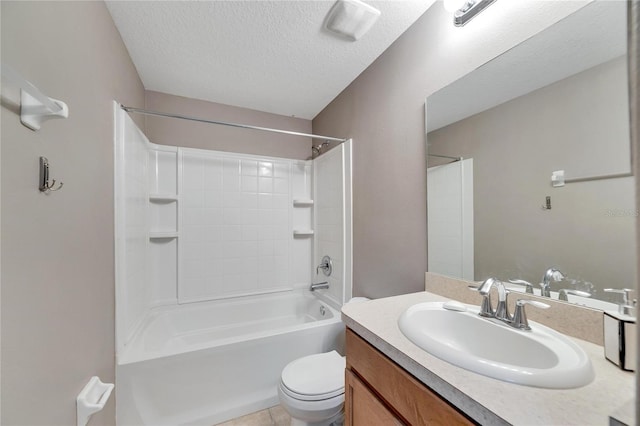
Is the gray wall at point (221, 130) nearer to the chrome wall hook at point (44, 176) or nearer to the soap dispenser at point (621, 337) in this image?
the chrome wall hook at point (44, 176)

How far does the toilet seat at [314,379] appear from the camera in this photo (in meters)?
1.24

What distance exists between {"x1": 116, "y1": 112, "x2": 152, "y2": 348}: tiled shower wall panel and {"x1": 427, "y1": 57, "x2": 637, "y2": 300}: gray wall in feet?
6.04

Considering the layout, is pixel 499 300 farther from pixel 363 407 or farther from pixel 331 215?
pixel 331 215

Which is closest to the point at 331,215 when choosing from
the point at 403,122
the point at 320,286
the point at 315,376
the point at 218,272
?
the point at 320,286

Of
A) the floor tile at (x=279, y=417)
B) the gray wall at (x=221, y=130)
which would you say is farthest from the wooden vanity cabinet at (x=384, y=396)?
the gray wall at (x=221, y=130)

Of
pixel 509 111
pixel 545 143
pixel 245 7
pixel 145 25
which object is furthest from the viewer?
pixel 145 25

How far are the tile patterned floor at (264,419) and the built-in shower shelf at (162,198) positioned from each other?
1677 millimetres

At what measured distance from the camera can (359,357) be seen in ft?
3.11

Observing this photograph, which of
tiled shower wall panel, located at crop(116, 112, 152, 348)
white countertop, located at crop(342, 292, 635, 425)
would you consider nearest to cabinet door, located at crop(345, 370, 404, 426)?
white countertop, located at crop(342, 292, 635, 425)

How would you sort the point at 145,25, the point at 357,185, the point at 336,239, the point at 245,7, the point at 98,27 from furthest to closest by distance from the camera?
the point at 336,239 → the point at 357,185 → the point at 145,25 → the point at 245,7 → the point at 98,27

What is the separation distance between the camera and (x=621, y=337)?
0.66m

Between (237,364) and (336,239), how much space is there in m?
1.18

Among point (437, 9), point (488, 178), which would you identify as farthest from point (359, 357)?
point (437, 9)

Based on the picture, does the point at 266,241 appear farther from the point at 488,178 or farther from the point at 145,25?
the point at 488,178
